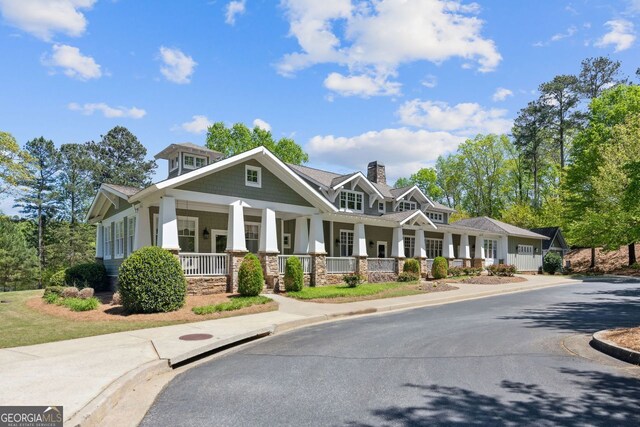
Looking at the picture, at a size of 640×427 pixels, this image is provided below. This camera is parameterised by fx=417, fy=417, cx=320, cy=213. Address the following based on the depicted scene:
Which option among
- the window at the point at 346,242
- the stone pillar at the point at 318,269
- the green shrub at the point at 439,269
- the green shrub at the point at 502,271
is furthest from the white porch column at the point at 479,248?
the stone pillar at the point at 318,269

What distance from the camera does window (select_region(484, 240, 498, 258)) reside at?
3600cm

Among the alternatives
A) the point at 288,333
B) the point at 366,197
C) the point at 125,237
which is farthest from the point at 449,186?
the point at 288,333

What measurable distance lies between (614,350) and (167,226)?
1411 centimetres

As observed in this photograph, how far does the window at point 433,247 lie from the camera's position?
32.3m

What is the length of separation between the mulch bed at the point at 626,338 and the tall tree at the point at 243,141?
4271 centimetres

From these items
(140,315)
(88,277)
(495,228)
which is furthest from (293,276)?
(495,228)

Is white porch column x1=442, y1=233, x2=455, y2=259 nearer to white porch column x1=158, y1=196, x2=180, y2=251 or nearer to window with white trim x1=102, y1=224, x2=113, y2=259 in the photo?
white porch column x1=158, y1=196, x2=180, y2=251

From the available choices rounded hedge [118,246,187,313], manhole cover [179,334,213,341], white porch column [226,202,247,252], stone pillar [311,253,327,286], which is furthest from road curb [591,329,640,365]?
stone pillar [311,253,327,286]

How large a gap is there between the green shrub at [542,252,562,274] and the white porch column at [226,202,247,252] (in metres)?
31.4

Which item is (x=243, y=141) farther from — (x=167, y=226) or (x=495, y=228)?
(x=167, y=226)

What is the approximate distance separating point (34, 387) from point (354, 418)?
14.2ft

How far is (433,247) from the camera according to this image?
108 feet

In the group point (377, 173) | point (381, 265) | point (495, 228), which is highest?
point (377, 173)

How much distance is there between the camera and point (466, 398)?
5.27m
